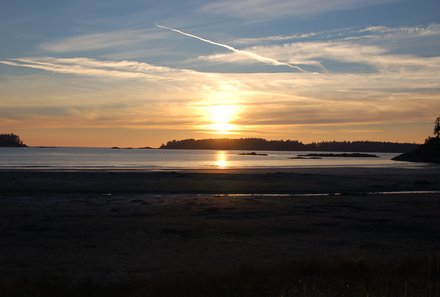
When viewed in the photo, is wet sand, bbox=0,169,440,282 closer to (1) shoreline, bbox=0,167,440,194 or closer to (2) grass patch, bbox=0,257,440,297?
(2) grass patch, bbox=0,257,440,297

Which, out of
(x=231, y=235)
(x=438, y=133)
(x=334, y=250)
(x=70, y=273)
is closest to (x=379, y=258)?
(x=334, y=250)

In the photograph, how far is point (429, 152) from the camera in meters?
134

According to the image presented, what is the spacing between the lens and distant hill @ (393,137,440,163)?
5143 inches

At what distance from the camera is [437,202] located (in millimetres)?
33250

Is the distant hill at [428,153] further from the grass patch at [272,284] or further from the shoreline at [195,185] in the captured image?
the grass patch at [272,284]

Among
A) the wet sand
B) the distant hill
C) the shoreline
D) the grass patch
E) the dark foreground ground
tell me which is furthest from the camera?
the distant hill

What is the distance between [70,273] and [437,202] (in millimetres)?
26135

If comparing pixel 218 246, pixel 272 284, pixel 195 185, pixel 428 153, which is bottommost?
pixel 218 246

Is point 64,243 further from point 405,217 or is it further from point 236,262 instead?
point 405,217

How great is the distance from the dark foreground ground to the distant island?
10370cm

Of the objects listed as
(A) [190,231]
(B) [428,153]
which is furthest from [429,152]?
(A) [190,231]

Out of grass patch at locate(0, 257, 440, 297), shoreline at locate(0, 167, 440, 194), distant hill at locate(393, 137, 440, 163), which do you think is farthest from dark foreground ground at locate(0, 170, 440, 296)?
distant hill at locate(393, 137, 440, 163)

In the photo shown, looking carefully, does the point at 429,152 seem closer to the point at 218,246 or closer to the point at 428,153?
the point at 428,153

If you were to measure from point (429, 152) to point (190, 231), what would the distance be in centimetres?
12528
